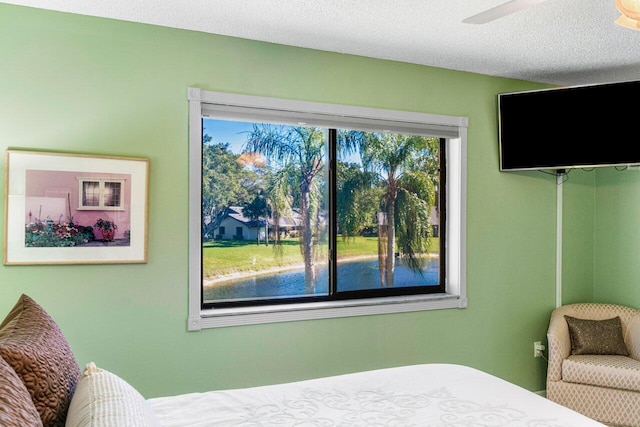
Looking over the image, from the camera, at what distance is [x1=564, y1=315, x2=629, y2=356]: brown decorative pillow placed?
364 centimetres

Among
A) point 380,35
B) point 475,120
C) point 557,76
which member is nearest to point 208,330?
point 380,35

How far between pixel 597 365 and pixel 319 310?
1944 mm

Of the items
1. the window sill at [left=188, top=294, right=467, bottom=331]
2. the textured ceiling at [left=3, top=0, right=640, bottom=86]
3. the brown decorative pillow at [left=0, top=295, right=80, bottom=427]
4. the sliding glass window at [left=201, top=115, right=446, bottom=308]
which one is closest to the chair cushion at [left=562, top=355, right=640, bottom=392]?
the window sill at [left=188, top=294, right=467, bottom=331]

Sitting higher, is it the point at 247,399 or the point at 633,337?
the point at 247,399

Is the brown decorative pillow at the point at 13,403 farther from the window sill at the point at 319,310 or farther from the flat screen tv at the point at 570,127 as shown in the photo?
the flat screen tv at the point at 570,127

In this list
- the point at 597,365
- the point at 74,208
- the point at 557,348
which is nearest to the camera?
the point at 74,208

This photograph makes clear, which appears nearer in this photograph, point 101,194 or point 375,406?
point 375,406

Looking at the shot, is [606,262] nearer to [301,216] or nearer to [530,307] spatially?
[530,307]

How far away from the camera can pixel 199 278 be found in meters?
3.00

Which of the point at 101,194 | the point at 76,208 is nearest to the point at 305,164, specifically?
the point at 101,194

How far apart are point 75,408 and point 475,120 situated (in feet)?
11.1

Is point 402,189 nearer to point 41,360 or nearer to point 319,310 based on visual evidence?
point 319,310

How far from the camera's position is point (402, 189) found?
381 cm

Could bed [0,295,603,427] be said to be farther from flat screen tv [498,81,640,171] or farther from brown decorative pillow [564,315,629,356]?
flat screen tv [498,81,640,171]
